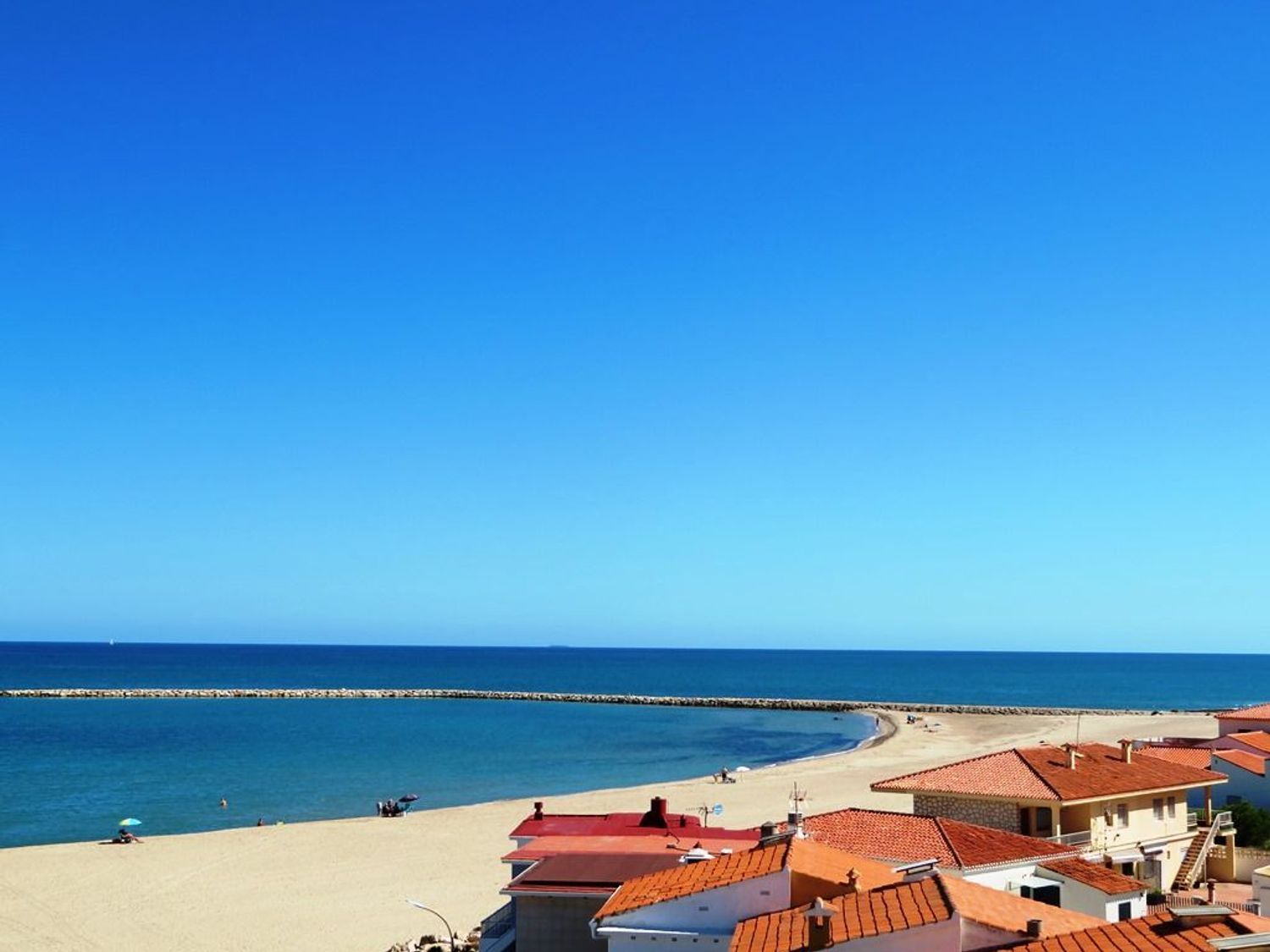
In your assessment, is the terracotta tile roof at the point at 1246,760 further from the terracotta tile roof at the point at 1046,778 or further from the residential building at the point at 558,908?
the residential building at the point at 558,908

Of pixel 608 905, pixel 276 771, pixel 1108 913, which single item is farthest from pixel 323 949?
pixel 276 771

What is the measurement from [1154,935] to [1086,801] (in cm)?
1754

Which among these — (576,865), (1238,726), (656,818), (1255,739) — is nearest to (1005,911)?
(576,865)

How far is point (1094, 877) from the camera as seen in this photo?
74.0 ft

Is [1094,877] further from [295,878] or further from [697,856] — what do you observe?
[295,878]

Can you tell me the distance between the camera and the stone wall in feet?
96.5

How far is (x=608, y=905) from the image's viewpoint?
1652 cm

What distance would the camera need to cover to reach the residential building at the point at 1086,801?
96.3ft

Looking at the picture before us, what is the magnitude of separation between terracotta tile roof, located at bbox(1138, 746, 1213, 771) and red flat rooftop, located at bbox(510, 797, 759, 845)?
1908 cm

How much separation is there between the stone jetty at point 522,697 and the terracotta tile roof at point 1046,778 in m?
113

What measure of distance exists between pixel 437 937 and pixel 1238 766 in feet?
89.5

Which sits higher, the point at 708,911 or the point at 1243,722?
the point at 708,911

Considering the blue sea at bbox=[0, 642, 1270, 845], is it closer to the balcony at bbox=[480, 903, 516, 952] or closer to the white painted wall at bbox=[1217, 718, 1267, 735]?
the white painted wall at bbox=[1217, 718, 1267, 735]

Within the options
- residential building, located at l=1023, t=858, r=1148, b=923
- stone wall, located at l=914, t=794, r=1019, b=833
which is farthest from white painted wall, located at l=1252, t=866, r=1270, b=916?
stone wall, located at l=914, t=794, r=1019, b=833
